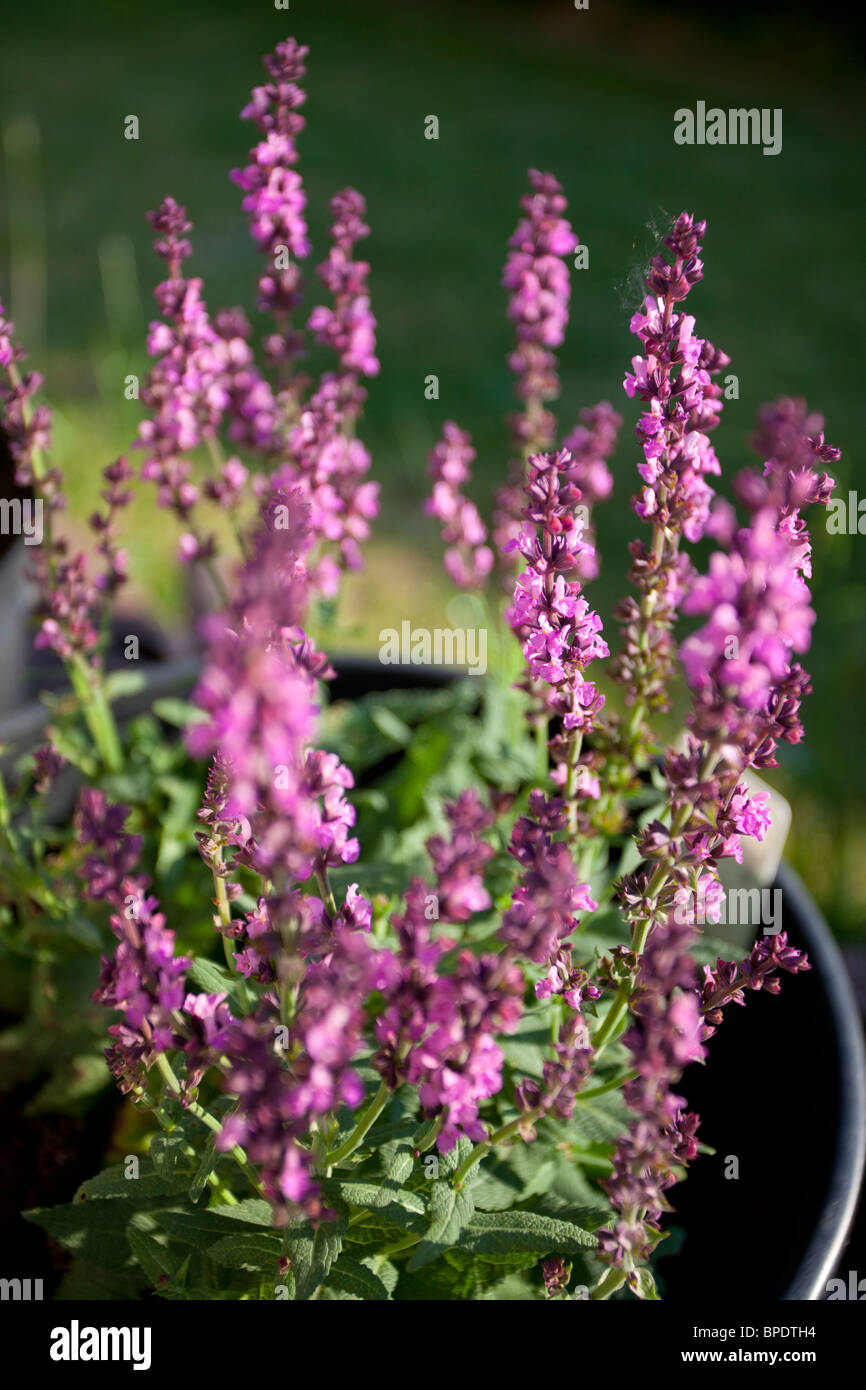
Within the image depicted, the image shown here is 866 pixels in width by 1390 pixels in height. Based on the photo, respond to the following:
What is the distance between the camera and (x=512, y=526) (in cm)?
171

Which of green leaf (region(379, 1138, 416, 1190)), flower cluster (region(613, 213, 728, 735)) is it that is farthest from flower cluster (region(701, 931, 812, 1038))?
flower cluster (region(613, 213, 728, 735))

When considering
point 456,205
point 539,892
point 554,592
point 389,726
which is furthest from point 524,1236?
point 456,205

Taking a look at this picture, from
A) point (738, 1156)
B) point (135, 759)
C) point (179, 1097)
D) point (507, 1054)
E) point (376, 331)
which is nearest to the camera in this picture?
point (179, 1097)

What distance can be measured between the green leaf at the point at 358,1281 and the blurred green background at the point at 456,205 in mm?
1150

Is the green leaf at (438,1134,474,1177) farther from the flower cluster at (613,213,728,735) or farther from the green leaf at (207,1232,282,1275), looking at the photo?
the flower cluster at (613,213,728,735)

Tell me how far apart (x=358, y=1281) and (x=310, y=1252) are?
63mm

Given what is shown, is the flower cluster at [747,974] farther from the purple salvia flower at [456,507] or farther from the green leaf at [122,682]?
the green leaf at [122,682]

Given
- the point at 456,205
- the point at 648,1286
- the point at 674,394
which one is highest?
the point at 456,205

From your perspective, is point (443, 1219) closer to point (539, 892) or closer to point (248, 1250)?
point (248, 1250)

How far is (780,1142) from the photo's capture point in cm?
145

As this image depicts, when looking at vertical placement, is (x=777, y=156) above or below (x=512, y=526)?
above

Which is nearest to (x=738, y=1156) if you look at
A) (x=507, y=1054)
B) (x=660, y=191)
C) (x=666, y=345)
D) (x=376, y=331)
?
(x=507, y=1054)

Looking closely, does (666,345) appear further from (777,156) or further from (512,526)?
(777,156)
